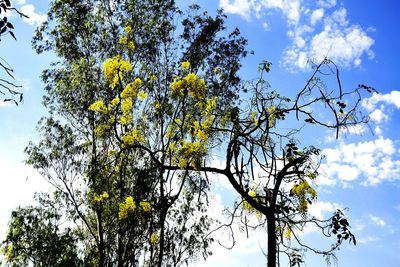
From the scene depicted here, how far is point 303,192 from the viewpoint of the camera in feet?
20.4

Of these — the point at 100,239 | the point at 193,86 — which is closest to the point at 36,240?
the point at 100,239

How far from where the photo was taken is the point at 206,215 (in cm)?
2014

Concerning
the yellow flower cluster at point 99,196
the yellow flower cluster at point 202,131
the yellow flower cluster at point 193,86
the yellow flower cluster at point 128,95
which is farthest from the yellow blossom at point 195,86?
the yellow flower cluster at point 99,196

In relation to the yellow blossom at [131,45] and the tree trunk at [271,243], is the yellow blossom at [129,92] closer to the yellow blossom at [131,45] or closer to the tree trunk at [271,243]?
the yellow blossom at [131,45]

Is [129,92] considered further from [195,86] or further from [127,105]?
[195,86]

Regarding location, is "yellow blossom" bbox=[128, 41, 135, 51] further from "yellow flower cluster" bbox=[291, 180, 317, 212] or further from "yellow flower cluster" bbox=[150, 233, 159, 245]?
"yellow flower cluster" bbox=[291, 180, 317, 212]

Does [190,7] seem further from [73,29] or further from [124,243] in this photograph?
[124,243]

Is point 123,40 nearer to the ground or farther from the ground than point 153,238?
farther from the ground

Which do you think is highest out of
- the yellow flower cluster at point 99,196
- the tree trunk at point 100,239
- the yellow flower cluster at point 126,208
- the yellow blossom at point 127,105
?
the yellow blossom at point 127,105

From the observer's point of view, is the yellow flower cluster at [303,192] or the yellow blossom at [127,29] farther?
the yellow blossom at [127,29]

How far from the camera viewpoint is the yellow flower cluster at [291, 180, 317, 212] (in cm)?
615

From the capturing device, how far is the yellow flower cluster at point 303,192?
242 inches

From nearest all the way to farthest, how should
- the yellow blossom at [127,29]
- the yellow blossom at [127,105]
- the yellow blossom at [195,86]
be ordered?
1. the yellow blossom at [195,86]
2. the yellow blossom at [127,105]
3. the yellow blossom at [127,29]

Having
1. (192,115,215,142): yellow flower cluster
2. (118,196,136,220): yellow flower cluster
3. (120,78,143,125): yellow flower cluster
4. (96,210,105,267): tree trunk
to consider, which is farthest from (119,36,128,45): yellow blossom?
(192,115,215,142): yellow flower cluster
